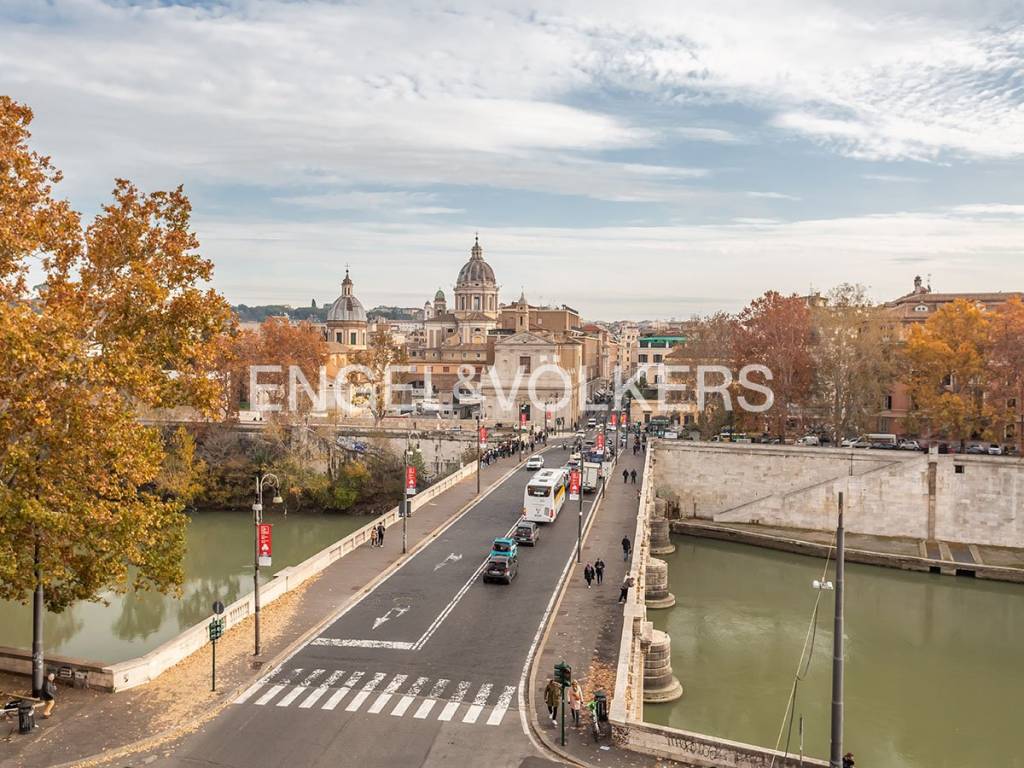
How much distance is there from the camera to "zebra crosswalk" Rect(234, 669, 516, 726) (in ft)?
60.8

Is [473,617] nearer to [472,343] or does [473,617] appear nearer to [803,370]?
[803,370]

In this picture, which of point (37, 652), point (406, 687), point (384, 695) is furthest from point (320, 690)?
point (37, 652)

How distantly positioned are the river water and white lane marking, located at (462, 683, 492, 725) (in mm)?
6256

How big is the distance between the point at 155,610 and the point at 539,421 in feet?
158

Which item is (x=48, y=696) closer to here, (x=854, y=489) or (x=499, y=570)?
(x=499, y=570)

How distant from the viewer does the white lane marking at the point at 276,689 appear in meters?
18.9

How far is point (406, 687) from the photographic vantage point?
1988 cm

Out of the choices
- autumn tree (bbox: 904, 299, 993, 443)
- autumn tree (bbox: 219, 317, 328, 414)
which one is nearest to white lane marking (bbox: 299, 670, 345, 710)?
autumn tree (bbox: 904, 299, 993, 443)

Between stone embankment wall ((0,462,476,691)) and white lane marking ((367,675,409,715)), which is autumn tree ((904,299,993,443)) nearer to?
stone embankment wall ((0,462,476,691))

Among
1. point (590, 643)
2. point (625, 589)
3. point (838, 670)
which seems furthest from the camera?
point (625, 589)

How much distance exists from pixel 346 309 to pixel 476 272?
29153 mm

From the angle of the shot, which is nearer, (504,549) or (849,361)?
(504,549)

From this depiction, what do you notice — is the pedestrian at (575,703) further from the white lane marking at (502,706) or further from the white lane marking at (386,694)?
the white lane marking at (386,694)

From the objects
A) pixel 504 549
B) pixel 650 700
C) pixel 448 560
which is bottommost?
pixel 650 700
